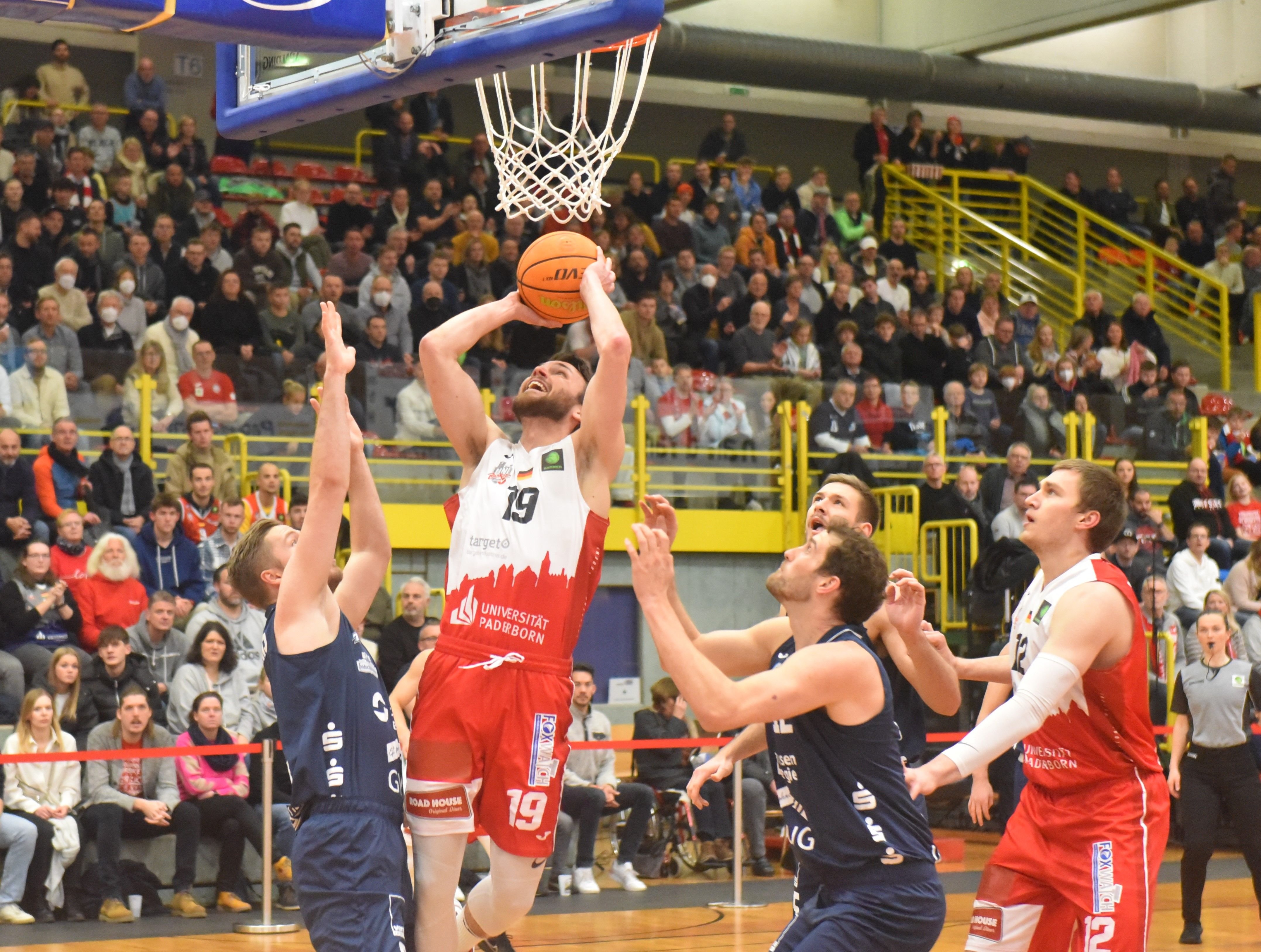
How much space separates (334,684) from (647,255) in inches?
488

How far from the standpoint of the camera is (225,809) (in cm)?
986

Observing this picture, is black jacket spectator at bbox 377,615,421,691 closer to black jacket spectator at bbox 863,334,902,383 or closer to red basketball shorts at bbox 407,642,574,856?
red basketball shorts at bbox 407,642,574,856

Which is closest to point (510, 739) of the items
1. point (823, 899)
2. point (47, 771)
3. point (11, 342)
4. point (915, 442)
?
point (823, 899)

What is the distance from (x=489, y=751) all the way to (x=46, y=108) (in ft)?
41.7

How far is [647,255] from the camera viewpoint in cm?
1670

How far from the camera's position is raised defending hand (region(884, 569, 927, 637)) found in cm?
470

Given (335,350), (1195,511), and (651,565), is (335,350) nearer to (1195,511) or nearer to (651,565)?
(651,565)

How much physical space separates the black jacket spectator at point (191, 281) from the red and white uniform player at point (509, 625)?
905 cm

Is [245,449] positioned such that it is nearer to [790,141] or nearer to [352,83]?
[352,83]

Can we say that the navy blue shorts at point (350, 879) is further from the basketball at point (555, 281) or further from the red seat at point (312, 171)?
the red seat at point (312, 171)

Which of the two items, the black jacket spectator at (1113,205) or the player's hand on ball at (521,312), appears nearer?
the player's hand on ball at (521,312)

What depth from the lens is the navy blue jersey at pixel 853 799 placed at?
Answer: 4.36 metres

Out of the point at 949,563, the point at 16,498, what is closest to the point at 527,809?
the point at 16,498

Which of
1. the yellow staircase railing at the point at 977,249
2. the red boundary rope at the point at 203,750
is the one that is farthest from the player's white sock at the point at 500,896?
the yellow staircase railing at the point at 977,249
